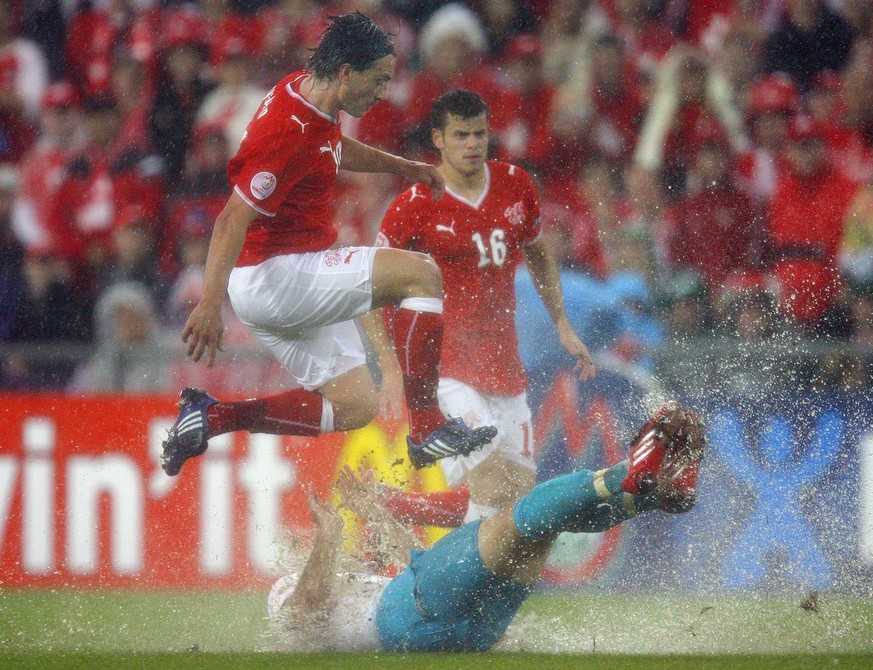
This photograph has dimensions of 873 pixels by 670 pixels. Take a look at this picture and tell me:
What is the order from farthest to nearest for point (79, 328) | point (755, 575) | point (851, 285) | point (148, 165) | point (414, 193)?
point (148, 165) < point (79, 328) < point (851, 285) < point (755, 575) < point (414, 193)

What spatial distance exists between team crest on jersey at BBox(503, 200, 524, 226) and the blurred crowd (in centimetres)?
134

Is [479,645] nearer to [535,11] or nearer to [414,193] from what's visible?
[414,193]

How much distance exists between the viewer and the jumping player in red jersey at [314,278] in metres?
5.06

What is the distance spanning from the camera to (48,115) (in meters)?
Result: 10.0

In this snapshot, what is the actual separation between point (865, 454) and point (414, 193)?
273 cm

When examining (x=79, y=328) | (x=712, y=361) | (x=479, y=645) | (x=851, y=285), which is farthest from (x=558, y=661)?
(x=79, y=328)

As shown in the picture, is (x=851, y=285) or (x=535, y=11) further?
(x=535, y=11)

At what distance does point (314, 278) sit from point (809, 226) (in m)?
3.99

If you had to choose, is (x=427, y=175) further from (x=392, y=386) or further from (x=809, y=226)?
(x=809, y=226)

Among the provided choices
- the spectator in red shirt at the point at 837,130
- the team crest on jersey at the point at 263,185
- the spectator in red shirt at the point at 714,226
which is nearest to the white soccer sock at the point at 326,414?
the team crest on jersey at the point at 263,185

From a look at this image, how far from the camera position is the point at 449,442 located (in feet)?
17.3

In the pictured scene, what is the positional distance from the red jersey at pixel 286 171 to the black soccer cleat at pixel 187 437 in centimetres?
64

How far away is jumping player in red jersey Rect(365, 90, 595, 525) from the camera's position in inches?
251

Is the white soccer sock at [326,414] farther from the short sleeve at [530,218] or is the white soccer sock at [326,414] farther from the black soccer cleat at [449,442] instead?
the short sleeve at [530,218]
